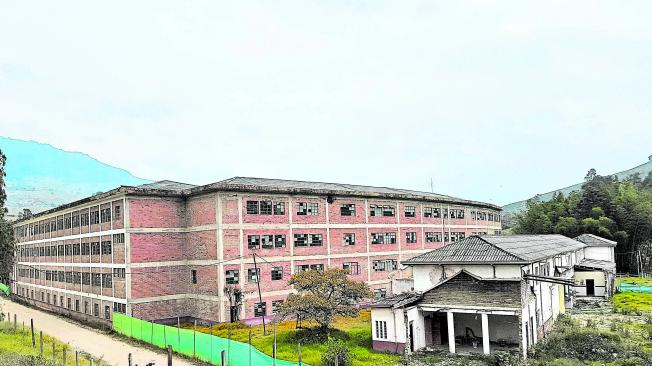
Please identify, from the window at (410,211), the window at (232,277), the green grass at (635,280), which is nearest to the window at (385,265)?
the window at (410,211)

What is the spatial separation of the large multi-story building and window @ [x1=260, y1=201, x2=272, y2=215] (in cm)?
6

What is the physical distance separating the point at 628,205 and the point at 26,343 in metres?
58.1

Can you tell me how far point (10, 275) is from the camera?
59.0 m

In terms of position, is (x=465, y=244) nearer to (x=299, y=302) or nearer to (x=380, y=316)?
(x=380, y=316)

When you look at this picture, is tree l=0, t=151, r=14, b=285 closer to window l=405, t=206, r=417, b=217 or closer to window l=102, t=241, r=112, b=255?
window l=102, t=241, r=112, b=255

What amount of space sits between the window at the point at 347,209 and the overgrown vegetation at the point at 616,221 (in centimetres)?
3264

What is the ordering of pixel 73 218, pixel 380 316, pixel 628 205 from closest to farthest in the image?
pixel 380 316
pixel 73 218
pixel 628 205

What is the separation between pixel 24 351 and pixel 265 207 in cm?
1536

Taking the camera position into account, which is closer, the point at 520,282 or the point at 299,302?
the point at 520,282

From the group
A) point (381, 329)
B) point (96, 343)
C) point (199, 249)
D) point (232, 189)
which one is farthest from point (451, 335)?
point (96, 343)

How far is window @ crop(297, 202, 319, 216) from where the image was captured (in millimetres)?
35297

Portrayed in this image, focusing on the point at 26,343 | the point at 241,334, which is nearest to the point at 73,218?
the point at 26,343

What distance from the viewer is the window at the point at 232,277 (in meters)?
30.7

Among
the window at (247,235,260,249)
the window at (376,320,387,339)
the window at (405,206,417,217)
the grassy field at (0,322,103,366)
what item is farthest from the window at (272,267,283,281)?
the window at (405,206,417,217)
